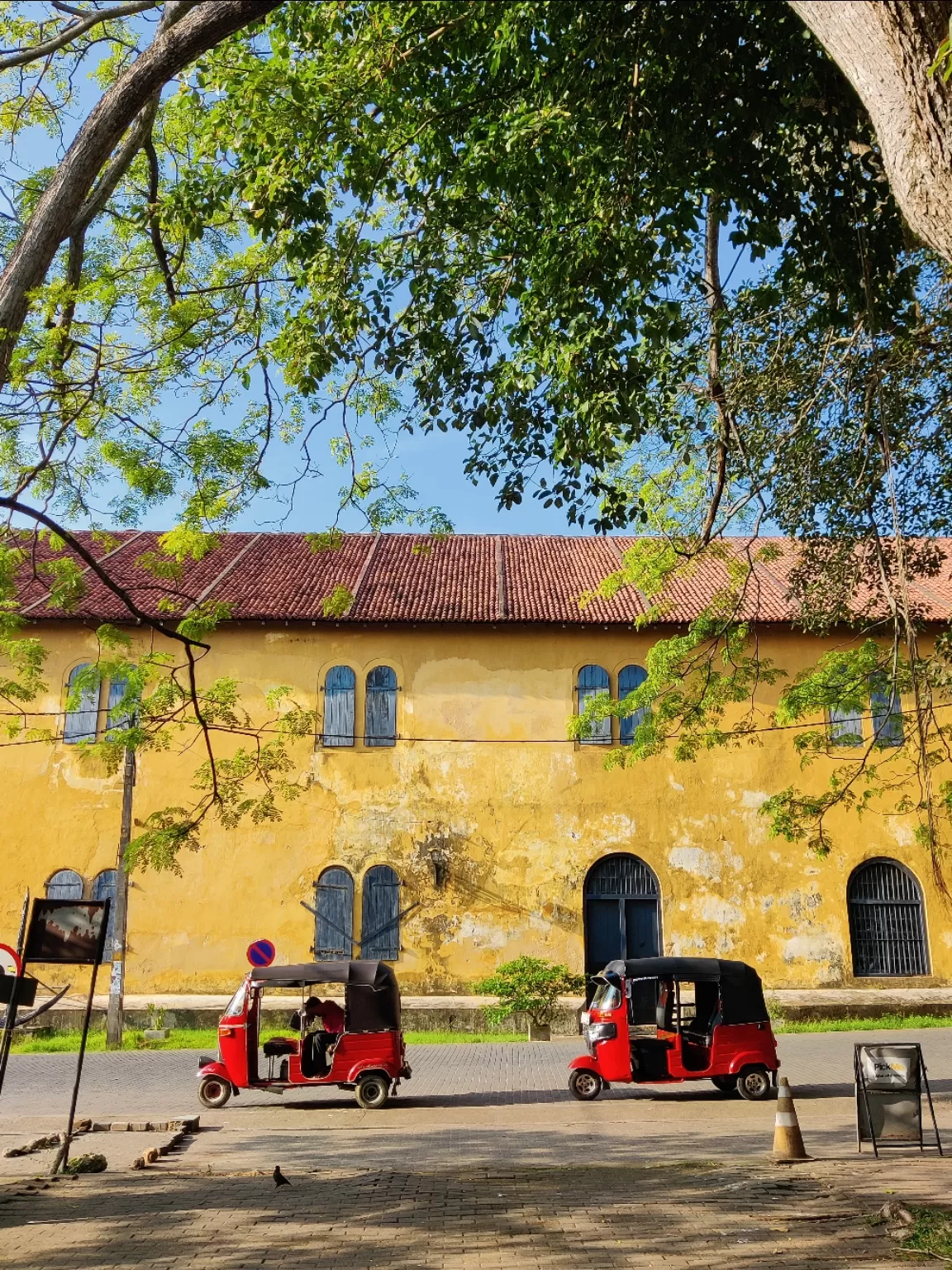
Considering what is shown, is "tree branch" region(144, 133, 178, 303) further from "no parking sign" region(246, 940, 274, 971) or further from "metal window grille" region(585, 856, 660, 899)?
"metal window grille" region(585, 856, 660, 899)

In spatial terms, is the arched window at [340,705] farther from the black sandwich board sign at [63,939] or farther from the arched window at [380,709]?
the black sandwich board sign at [63,939]

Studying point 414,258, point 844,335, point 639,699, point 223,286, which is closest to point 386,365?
point 414,258

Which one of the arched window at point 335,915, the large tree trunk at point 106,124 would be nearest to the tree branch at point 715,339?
the large tree trunk at point 106,124

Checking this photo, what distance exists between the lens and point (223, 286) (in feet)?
28.8

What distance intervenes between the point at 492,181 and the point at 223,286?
2.39 meters

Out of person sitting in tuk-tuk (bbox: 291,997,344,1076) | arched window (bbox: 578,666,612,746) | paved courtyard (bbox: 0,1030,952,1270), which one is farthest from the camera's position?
arched window (bbox: 578,666,612,746)

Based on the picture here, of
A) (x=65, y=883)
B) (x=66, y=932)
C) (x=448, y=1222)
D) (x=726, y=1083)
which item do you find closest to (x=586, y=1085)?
(x=726, y=1083)

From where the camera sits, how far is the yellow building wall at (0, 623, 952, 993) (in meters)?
21.4

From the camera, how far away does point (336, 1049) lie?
12.6 m

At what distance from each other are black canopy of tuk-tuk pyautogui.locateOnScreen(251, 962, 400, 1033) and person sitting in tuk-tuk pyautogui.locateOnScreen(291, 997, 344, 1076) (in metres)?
0.33

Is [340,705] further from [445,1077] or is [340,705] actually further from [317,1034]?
[317,1034]

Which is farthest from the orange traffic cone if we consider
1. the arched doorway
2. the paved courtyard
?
the arched doorway

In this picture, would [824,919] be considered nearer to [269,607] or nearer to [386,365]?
[269,607]

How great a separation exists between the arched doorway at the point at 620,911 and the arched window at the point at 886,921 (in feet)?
13.4
